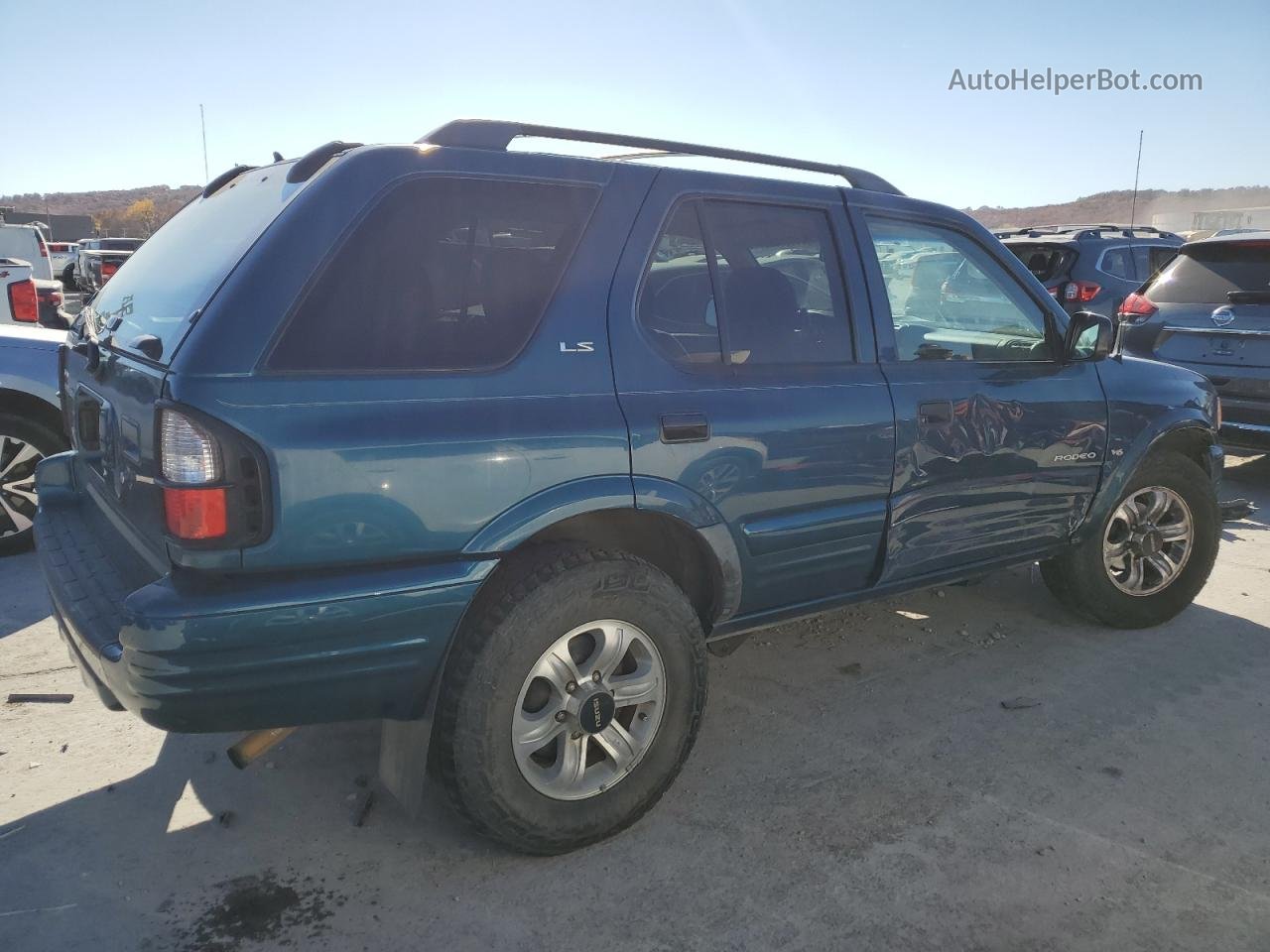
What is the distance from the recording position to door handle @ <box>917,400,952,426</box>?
3.26m

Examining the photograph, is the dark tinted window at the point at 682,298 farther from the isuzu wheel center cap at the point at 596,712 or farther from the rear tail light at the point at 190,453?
the rear tail light at the point at 190,453

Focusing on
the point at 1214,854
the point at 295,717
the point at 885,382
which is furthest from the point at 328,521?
the point at 1214,854

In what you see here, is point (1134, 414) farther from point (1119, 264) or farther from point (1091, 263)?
point (1119, 264)

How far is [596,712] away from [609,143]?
66.1 inches

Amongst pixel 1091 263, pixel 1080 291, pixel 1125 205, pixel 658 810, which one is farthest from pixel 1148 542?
pixel 1125 205

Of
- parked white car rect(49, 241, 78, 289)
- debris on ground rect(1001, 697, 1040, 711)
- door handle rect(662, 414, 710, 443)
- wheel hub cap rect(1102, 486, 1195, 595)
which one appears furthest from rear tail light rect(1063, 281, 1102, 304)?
parked white car rect(49, 241, 78, 289)

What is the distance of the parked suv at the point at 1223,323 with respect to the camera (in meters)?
6.54

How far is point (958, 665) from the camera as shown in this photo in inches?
158

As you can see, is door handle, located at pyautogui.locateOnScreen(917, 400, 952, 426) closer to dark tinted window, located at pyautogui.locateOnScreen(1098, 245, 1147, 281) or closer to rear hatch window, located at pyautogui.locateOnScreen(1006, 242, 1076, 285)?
rear hatch window, located at pyautogui.locateOnScreen(1006, 242, 1076, 285)

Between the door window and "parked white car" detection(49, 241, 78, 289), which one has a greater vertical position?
"parked white car" detection(49, 241, 78, 289)

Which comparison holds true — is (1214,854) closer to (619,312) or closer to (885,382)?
(885,382)

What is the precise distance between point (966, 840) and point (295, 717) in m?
1.91

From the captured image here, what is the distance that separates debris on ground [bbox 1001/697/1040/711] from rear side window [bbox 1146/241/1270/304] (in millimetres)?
4643

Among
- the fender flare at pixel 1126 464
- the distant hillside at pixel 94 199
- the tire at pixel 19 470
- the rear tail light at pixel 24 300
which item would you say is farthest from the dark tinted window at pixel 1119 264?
the distant hillside at pixel 94 199
